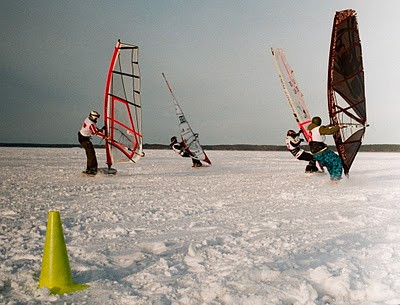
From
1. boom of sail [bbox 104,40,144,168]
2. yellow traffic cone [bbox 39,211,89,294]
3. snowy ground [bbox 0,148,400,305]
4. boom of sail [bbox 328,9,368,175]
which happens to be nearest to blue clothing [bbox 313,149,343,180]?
boom of sail [bbox 328,9,368,175]

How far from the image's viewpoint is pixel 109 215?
209 inches

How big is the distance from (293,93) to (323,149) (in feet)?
11.4

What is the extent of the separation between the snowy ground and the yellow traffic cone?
0.08 m

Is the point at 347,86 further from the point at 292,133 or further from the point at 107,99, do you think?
the point at 107,99

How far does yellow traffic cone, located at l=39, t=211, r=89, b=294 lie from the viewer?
9.02 feet

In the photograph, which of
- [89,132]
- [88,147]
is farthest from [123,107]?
[88,147]

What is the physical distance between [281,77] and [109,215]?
28.7 ft

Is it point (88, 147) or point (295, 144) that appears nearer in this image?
point (88, 147)

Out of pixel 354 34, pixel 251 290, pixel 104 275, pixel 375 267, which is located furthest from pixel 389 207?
pixel 354 34

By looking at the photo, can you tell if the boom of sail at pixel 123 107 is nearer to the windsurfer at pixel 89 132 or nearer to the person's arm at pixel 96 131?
the person's arm at pixel 96 131

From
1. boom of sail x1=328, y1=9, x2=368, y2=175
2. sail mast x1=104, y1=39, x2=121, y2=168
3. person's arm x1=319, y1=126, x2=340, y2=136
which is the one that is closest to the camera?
person's arm x1=319, y1=126, x2=340, y2=136

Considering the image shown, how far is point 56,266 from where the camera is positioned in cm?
280

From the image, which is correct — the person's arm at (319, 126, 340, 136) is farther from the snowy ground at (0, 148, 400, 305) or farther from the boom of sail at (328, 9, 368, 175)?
the snowy ground at (0, 148, 400, 305)

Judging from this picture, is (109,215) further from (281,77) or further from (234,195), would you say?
(281,77)
